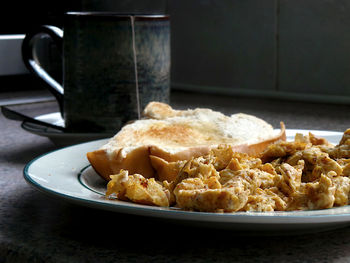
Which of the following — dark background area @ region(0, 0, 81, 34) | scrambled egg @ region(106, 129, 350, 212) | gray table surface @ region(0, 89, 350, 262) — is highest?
dark background area @ region(0, 0, 81, 34)

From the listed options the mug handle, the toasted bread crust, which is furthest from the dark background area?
the toasted bread crust

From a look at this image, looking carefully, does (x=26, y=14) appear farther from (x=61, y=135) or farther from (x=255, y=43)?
(x=61, y=135)

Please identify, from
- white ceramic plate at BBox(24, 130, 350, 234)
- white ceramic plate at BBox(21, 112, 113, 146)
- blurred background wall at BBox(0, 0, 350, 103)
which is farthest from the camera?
blurred background wall at BBox(0, 0, 350, 103)

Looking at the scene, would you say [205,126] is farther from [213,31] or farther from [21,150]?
[213,31]

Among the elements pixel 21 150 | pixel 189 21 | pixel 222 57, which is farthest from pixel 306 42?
pixel 21 150

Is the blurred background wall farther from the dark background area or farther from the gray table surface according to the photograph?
the gray table surface

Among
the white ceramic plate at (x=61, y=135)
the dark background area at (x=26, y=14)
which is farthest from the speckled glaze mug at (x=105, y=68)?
the dark background area at (x=26, y=14)

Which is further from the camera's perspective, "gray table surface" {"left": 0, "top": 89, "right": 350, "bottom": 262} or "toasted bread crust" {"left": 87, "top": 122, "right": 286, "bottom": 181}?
"toasted bread crust" {"left": 87, "top": 122, "right": 286, "bottom": 181}
